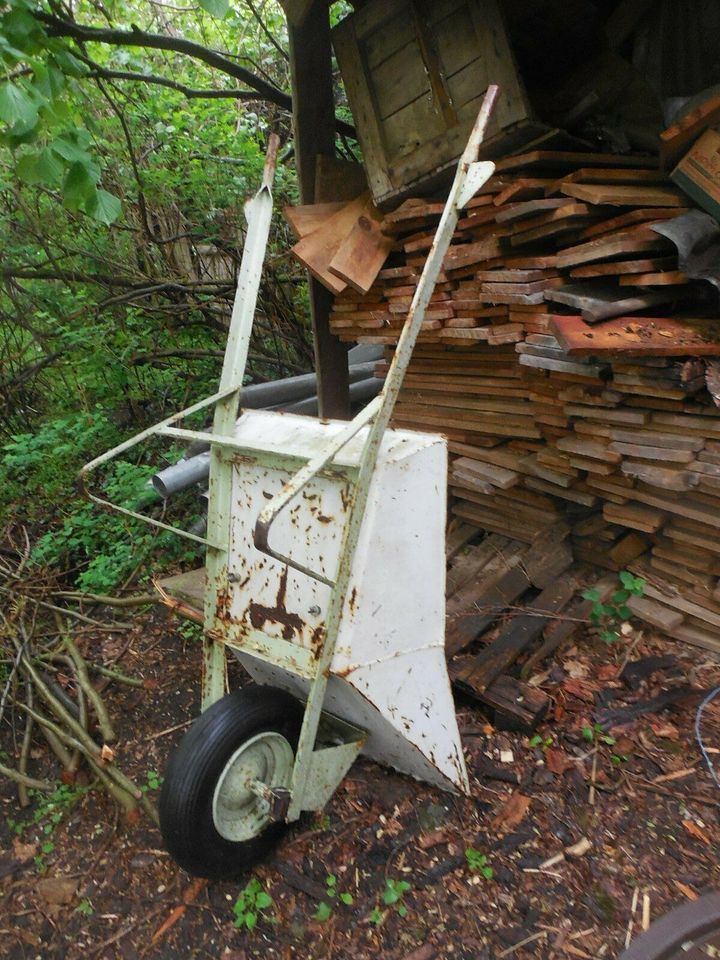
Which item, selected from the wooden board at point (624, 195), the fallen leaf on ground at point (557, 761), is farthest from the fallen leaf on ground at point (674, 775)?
the wooden board at point (624, 195)

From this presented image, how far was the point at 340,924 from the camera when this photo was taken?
214 cm

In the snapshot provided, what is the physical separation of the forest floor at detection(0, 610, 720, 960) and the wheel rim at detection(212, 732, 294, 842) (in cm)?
24

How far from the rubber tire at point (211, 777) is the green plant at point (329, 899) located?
10.1 inches

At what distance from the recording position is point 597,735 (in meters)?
2.69

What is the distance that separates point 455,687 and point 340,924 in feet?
3.47

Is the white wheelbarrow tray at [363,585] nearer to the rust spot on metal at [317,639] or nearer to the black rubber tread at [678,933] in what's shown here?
the rust spot on metal at [317,639]

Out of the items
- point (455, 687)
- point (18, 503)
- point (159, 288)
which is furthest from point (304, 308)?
point (455, 687)

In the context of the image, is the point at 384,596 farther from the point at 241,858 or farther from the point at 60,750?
the point at 60,750

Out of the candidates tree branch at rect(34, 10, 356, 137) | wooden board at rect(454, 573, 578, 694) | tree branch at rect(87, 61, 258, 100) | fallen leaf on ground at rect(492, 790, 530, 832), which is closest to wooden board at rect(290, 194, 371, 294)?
tree branch at rect(34, 10, 356, 137)

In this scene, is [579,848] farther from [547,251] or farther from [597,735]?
[547,251]

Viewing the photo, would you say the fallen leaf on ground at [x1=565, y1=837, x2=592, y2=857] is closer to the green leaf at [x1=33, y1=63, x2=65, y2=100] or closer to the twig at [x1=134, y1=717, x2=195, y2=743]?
the twig at [x1=134, y1=717, x2=195, y2=743]

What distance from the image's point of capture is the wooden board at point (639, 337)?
2516 millimetres

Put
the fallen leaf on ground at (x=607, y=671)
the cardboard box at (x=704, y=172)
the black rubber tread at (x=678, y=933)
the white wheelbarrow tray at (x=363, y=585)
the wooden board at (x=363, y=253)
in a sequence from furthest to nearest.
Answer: the wooden board at (x=363, y=253), the fallen leaf on ground at (x=607, y=671), the cardboard box at (x=704, y=172), the white wheelbarrow tray at (x=363, y=585), the black rubber tread at (x=678, y=933)

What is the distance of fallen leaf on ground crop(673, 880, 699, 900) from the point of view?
206cm
